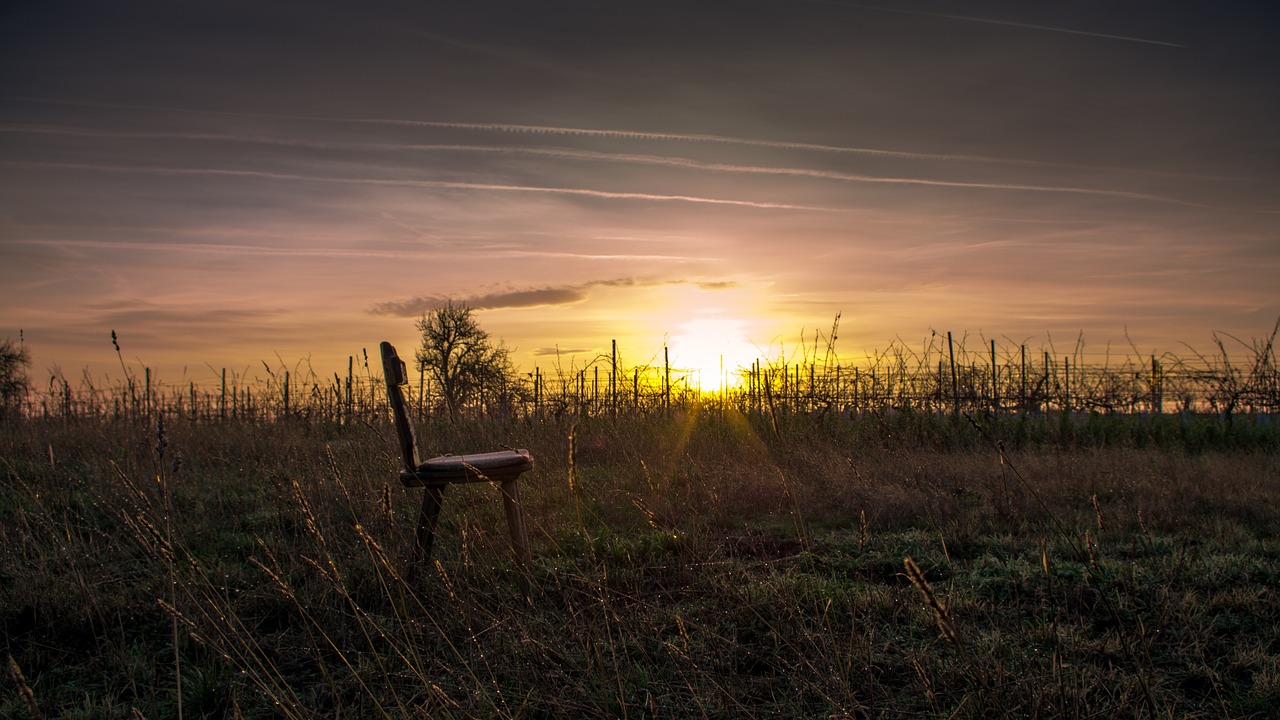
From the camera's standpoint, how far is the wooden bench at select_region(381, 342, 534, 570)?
3.17m

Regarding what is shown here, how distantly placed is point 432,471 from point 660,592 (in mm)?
1110

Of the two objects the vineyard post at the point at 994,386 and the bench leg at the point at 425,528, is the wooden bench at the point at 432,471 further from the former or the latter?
the vineyard post at the point at 994,386

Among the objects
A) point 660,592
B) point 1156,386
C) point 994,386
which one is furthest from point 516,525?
point 1156,386

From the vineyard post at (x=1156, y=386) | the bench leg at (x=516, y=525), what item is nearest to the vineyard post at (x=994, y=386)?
the vineyard post at (x=1156, y=386)

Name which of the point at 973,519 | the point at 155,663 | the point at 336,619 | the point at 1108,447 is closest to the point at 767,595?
the point at 336,619

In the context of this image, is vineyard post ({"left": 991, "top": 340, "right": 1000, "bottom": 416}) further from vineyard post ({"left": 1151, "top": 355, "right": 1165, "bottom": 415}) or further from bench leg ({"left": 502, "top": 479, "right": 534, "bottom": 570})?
bench leg ({"left": 502, "top": 479, "right": 534, "bottom": 570})

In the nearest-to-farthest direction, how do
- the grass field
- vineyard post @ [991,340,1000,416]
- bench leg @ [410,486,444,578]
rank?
the grass field < bench leg @ [410,486,444,578] < vineyard post @ [991,340,1000,416]

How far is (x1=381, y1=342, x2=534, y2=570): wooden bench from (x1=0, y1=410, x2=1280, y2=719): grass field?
0.47 feet

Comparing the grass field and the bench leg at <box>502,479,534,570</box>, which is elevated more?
the bench leg at <box>502,479,534,570</box>

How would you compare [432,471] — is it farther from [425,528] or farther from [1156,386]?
[1156,386]

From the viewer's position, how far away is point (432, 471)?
124 inches

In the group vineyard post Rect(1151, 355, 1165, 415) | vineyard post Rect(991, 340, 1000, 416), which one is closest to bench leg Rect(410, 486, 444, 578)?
vineyard post Rect(991, 340, 1000, 416)

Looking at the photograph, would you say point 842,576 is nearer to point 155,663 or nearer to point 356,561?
point 356,561

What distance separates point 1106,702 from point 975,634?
648 mm
